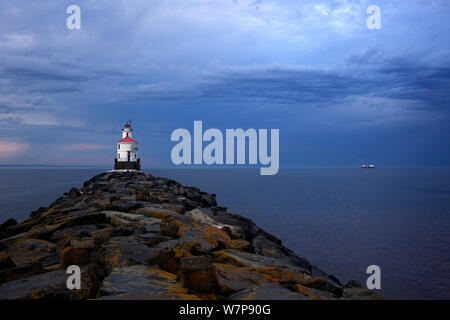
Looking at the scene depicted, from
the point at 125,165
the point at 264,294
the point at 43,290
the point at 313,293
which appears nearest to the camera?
the point at 43,290

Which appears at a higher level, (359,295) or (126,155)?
(126,155)

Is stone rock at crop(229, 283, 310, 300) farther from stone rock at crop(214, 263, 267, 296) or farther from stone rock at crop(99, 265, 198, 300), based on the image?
stone rock at crop(99, 265, 198, 300)

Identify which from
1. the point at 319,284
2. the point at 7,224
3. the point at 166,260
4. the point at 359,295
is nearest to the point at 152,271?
the point at 166,260

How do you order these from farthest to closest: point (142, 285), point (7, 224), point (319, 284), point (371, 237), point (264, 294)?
1. point (371, 237)
2. point (7, 224)
3. point (319, 284)
4. point (264, 294)
5. point (142, 285)

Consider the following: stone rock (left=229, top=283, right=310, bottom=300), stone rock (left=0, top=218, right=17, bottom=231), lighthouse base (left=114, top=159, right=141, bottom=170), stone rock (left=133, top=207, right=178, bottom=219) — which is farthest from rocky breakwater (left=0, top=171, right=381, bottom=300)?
lighthouse base (left=114, top=159, right=141, bottom=170)

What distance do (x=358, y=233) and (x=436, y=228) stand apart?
5787 mm

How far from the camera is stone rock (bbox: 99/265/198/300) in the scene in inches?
161

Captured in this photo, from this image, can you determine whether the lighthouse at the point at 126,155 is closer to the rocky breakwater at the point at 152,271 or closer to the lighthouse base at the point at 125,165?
the lighthouse base at the point at 125,165

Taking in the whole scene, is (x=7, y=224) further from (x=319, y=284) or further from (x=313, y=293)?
(x=313, y=293)

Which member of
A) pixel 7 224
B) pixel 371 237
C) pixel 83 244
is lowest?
pixel 371 237

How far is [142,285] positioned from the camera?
14.4 ft

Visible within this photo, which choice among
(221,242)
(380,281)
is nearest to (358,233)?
(380,281)

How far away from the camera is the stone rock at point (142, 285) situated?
4094 mm

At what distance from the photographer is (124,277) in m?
4.66
